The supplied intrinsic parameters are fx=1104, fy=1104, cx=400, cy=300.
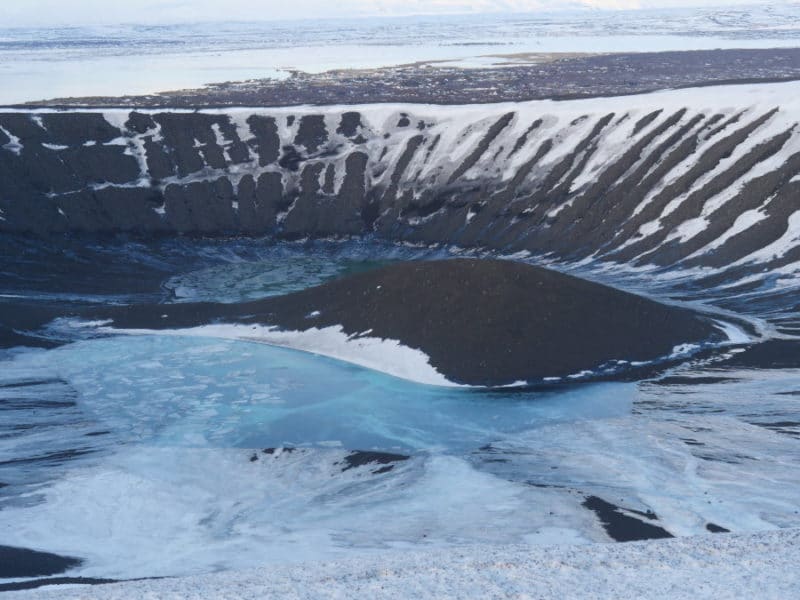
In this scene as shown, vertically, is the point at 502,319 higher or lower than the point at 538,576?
lower

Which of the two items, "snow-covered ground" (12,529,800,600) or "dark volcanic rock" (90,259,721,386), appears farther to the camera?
"dark volcanic rock" (90,259,721,386)

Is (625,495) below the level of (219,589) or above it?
below

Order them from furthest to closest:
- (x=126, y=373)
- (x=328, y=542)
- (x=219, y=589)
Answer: (x=126, y=373)
(x=328, y=542)
(x=219, y=589)

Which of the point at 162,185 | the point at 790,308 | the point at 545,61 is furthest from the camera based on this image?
the point at 545,61

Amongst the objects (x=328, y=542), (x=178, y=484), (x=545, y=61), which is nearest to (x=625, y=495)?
(x=328, y=542)

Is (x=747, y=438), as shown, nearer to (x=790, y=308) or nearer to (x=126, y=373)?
(x=790, y=308)

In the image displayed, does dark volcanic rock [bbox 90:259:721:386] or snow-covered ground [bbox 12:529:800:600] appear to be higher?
snow-covered ground [bbox 12:529:800:600]
